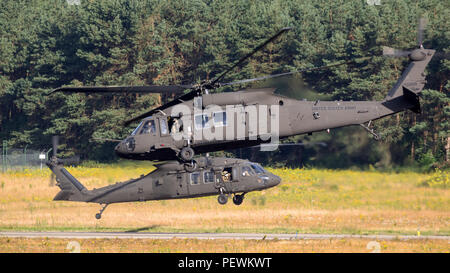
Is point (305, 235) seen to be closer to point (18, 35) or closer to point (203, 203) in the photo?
point (203, 203)

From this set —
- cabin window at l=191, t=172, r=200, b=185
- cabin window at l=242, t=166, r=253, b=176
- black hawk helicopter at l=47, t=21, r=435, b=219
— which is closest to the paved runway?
cabin window at l=191, t=172, r=200, b=185

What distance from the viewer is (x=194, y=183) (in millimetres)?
30297

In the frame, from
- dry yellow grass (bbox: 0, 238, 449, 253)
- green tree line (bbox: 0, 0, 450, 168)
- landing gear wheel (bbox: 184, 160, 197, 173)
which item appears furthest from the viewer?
green tree line (bbox: 0, 0, 450, 168)

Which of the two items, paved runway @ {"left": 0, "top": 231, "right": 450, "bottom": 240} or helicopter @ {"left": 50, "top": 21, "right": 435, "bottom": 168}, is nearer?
helicopter @ {"left": 50, "top": 21, "right": 435, "bottom": 168}

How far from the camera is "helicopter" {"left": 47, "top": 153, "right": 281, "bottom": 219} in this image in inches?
1191

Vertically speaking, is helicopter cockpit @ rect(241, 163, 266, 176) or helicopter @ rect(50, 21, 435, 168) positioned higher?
helicopter @ rect(50, 21, 435, 168)

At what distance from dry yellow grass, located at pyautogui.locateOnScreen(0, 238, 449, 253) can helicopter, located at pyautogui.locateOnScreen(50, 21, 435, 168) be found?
3797 mm

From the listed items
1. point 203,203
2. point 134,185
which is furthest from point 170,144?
point 203,203

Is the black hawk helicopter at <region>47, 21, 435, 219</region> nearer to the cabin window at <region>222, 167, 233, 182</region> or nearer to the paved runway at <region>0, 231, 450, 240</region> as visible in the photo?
the cabin window at <region>222, 167, 233, 182</region>

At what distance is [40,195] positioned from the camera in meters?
46.3

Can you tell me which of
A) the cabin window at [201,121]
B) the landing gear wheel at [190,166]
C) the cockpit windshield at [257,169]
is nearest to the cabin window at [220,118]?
Result: the cabin window at [201,121]

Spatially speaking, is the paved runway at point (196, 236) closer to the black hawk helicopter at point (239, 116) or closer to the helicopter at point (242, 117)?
the black hawk helicopter at point (239, 116)

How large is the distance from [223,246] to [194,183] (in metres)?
3.54

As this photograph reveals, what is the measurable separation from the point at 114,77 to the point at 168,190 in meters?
41.4
